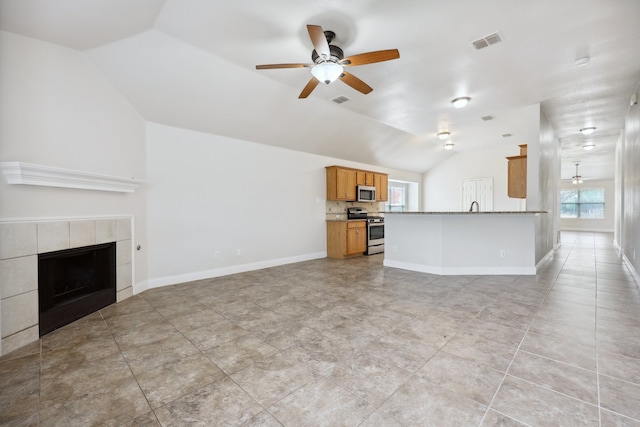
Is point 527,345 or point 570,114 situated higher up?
point 570,114

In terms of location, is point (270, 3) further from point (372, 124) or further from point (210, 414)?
point (372, 124)

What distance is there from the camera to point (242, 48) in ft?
10.0

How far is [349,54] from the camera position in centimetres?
312

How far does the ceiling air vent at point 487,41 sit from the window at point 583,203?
1436 centimetres

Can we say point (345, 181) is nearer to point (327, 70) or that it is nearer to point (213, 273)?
point (213, 273)

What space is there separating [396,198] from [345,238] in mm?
4303

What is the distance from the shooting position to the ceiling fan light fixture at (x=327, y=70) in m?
2.61

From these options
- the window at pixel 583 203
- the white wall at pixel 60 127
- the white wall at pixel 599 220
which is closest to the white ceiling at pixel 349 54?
the white wall at pixel 60 127

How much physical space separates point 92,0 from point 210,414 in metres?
3.15

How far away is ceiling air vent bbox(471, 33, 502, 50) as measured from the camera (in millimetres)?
2797

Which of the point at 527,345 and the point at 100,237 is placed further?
the point at 100,237

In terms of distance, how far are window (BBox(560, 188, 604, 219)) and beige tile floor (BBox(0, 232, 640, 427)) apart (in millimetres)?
12304

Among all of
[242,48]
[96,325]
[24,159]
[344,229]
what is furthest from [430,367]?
[344,229]

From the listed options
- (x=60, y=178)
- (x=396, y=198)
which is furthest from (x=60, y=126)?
(x=396, y=198)
